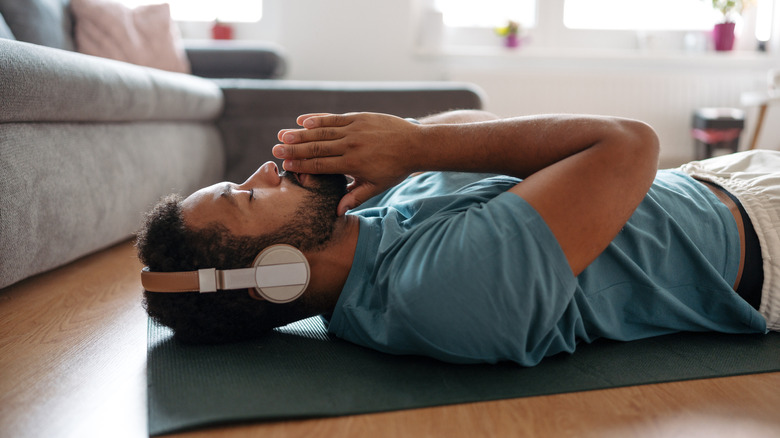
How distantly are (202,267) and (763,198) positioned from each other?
0.98 metres

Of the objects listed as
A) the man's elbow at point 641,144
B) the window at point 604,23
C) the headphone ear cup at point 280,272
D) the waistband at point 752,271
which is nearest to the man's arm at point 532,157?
the man's elbow at point 641,144

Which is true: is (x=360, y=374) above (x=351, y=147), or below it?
below

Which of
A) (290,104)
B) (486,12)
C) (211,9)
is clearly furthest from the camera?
(486,12)

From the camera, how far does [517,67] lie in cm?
421

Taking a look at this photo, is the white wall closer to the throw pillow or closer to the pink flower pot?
the pink flower pot

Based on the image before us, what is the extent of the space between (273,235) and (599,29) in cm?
415

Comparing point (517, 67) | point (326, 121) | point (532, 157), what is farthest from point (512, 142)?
point (517, 67)

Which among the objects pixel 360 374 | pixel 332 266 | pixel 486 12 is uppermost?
→ pixel 486 12

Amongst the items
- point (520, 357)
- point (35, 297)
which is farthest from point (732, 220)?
→ point (35, 297)

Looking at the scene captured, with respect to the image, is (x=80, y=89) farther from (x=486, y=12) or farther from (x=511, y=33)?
(x=486, y=12)

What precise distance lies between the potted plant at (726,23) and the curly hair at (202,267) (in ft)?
14.1

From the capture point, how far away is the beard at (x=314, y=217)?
92cm

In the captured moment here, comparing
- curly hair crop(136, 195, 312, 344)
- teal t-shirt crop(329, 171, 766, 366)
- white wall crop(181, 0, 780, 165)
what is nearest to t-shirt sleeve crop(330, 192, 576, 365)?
teal t-shirt crop(329, 171, 766, 366)

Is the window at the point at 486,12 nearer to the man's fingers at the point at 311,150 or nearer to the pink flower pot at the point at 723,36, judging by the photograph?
the pink flower pot at the point at 723,36
